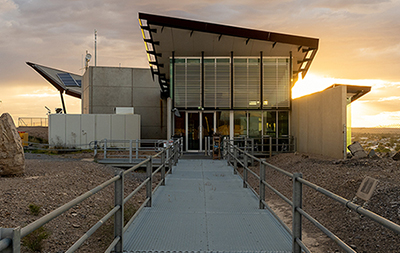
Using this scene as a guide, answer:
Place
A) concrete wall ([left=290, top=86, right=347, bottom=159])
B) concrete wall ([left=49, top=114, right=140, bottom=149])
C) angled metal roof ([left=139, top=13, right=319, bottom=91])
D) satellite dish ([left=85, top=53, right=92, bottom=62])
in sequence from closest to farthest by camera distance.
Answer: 1. concrete wall ([left=290, top=86, right=347, bottom=159])
2. angled metal roof ([left=139, top=13, right=319, bottom=91])
3. concrete wall ([left=49, top=114, right=140, bottom=149])
4. satellite dish ([left=85, top=53, right=92, bottom=62])

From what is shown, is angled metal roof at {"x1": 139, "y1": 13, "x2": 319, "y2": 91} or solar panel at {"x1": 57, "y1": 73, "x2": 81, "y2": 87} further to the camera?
solar panel at {"x1": 57, "y1": 73, "x2": 81, "y2": 87}

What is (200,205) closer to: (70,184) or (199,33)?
(70,184)

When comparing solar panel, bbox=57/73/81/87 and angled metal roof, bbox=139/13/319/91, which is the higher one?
solar panel, bbox=57/73/81/87

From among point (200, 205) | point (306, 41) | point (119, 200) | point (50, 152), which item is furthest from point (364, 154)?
point (50, 152)

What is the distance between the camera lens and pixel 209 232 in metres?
5.05

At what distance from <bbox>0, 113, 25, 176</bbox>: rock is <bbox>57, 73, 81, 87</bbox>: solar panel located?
107 feet

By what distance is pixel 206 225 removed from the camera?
540cm

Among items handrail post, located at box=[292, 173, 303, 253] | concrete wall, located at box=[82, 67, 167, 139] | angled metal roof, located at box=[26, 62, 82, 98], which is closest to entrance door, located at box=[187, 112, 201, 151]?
concrete wall, located at box=[82, 67, 167, 139]

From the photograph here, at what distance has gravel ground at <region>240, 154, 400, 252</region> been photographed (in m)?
6.67

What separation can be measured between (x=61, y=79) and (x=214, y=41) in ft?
95.3

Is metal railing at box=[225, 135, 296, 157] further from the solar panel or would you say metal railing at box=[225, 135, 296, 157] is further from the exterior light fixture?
the solar panel

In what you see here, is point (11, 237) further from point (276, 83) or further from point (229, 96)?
point (276, 83)

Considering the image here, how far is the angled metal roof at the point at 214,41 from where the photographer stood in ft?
65.2

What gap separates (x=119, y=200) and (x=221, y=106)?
707 inches
